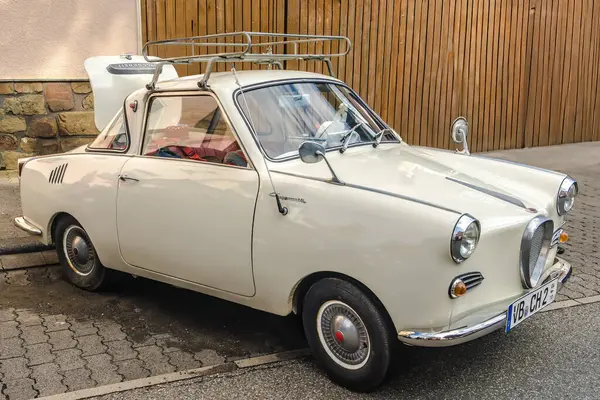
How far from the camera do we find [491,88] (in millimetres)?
10852

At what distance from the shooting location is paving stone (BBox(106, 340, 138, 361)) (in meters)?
4.06

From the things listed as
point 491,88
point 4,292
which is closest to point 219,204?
point 4,292

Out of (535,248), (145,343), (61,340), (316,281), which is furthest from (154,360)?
(535,248)

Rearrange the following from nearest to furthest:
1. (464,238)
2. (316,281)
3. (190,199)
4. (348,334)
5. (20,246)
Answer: (464,238), (348,334), (316,281), (190,199), (20,246)

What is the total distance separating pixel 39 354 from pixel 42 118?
4633 mm

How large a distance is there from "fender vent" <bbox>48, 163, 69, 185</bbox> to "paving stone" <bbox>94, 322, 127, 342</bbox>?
1125 millimetres

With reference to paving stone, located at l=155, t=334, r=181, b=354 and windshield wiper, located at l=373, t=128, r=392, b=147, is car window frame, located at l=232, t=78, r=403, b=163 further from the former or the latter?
paving stone, located at l=155, t=334, r=181, b=354

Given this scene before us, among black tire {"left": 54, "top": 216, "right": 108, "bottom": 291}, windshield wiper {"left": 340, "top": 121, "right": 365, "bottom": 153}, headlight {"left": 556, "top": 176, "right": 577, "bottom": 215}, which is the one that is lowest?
black tire {"left": 54, "top": 216, "right": 108, "bottom": 291}

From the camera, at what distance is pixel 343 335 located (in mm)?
3590

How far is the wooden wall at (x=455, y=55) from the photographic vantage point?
882cm

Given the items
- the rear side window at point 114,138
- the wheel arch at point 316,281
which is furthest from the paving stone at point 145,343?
the rear side window at point 114,138

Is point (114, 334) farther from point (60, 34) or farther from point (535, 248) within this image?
point (60, 34)

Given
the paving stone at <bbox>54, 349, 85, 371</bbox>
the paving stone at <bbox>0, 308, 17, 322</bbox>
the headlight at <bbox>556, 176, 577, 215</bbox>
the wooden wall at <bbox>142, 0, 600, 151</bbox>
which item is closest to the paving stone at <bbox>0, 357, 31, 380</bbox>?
the paving stone at <bbox>54, 349, 85, 371</bbox>

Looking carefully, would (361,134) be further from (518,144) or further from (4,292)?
(518,144)
